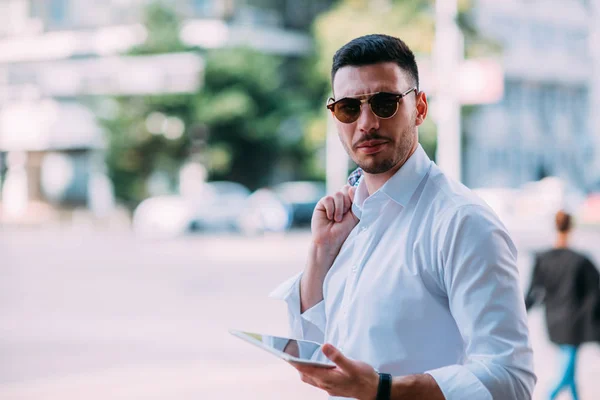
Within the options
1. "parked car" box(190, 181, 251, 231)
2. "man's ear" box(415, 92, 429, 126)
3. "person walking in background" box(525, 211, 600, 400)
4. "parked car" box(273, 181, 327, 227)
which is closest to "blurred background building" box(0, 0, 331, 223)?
"parked car" box(273, 181, 327, 227)

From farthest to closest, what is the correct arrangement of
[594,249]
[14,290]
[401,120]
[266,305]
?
[594,249] → [14,290] → [266,305] → [401,120]

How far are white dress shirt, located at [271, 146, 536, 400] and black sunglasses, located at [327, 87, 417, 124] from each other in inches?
5.4

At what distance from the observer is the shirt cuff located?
1.87 metres

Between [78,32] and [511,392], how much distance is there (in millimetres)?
43537

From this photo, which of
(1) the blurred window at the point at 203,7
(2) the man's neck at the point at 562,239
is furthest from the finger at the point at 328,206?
(1) the blurred window at the point at 203,7

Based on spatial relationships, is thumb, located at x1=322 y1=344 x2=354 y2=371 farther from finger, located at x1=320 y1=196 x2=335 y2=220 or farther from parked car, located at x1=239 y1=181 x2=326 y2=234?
parked car, located at x1=239 y1=181 x2=326 y2=234

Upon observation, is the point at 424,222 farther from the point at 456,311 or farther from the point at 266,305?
the point at 266,305

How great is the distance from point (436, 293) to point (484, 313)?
152 mm

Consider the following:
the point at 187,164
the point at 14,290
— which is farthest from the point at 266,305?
the point at 187,164

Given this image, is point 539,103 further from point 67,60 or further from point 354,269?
point 354,269

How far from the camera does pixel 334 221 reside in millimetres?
2504

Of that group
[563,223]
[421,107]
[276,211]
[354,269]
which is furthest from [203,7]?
[354,269]

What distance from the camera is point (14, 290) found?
14.9m

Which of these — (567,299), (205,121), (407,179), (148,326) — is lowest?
(148,326)
